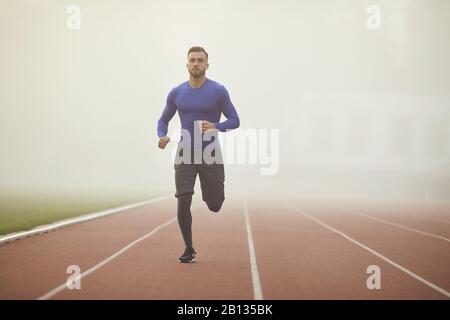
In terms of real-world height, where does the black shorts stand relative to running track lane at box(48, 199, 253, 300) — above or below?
above

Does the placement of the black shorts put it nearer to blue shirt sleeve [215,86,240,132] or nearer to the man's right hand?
the man's right hand

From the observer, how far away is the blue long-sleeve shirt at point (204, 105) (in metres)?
9.23

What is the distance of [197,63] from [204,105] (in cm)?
57

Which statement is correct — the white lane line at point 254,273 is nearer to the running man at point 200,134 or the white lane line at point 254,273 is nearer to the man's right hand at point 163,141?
the running man at point 200,134

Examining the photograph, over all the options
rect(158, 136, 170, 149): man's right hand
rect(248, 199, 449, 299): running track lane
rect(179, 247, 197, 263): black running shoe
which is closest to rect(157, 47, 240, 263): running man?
rect(158, 136, 170, 149): man's right hand

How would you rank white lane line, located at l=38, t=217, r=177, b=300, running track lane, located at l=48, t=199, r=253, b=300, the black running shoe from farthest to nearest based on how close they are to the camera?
the black running shoe < running track lane, located at l=48, t=199, r=253, b=300 < white lane line, located at l=38, t=217, r=177, b=300

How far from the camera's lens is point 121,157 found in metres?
106

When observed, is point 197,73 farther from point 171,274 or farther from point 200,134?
point 171,274

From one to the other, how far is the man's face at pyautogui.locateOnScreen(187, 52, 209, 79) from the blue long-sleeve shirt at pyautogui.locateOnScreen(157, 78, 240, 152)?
0.72ft

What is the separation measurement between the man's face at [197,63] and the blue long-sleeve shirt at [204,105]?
0.22 metres

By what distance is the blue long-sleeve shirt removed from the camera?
30.3 feet

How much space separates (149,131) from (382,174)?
134 ft

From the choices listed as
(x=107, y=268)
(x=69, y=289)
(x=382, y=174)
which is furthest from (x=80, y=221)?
(x=382, y=174)
